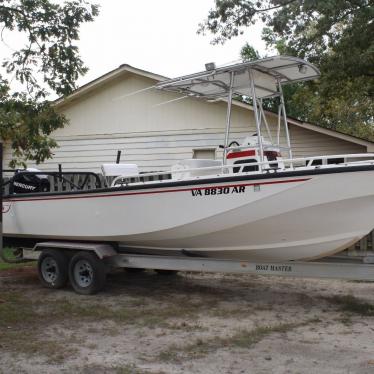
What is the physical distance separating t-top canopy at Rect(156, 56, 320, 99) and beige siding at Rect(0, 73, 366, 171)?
4.72m

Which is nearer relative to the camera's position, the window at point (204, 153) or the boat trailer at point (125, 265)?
the boat trailer at point (125, 265)

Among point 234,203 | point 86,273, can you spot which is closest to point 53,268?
point 86,273

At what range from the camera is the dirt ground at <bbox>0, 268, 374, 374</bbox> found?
193 inches

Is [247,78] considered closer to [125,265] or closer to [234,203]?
[234,203]

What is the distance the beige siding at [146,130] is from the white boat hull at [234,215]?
5.94 m

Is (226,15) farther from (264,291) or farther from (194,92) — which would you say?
(264,291)

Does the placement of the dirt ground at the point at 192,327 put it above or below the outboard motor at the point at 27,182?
below

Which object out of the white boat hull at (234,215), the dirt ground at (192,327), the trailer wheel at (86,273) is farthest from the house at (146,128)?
the trailer wheel at (86,273)

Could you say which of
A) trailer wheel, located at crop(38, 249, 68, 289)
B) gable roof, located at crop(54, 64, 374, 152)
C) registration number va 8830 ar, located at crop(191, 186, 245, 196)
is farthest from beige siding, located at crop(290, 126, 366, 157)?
trailer wheel, located at crop(38, 249, 68, 289)

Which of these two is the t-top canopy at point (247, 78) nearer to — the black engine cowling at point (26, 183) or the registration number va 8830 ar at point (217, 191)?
the registration number va 8830 ar at point (217, 191)

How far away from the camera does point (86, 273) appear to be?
8195 mm

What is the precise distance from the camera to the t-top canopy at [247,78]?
290 inches

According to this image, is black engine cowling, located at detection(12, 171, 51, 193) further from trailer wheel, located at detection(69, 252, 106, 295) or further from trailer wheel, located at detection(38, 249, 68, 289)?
trailer wheel, located at detection(69, 252, 106, 295)

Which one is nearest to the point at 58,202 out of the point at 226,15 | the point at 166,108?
the point at 166,108
